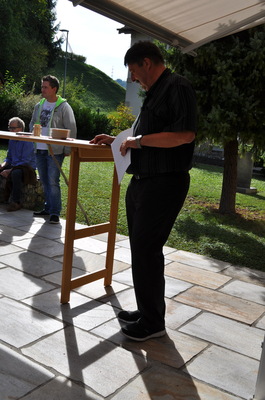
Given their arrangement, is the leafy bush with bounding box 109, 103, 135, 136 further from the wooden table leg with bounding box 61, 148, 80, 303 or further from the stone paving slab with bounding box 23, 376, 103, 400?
the stone paving slab with bounding box 23, 376, 103, 400

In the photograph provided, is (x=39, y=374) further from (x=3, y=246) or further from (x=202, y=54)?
(x=202, y=54)

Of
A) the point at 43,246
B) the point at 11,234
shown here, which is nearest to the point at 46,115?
the point at 11,234

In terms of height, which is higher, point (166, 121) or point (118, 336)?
point (166, 121)

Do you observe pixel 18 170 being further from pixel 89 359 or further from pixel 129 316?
pixel 89 359

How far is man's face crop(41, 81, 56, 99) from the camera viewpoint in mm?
5590

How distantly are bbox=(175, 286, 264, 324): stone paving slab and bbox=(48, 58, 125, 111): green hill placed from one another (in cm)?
5037

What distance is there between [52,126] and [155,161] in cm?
320

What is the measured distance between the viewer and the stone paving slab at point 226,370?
253 centimetres

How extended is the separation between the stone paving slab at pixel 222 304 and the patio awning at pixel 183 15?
6.78ft

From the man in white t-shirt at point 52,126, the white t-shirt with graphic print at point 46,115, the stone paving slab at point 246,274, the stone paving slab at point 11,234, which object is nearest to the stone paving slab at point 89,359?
the stone paving slab at point 246,274

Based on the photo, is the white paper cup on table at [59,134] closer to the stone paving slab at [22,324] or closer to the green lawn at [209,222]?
the stone paving slab at [22,324]

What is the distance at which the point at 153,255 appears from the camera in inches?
112

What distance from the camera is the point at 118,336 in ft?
9.84

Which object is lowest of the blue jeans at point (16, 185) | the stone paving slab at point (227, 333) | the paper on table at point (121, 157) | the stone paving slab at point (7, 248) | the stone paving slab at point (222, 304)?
the stone paving slab at point (227, 333)
